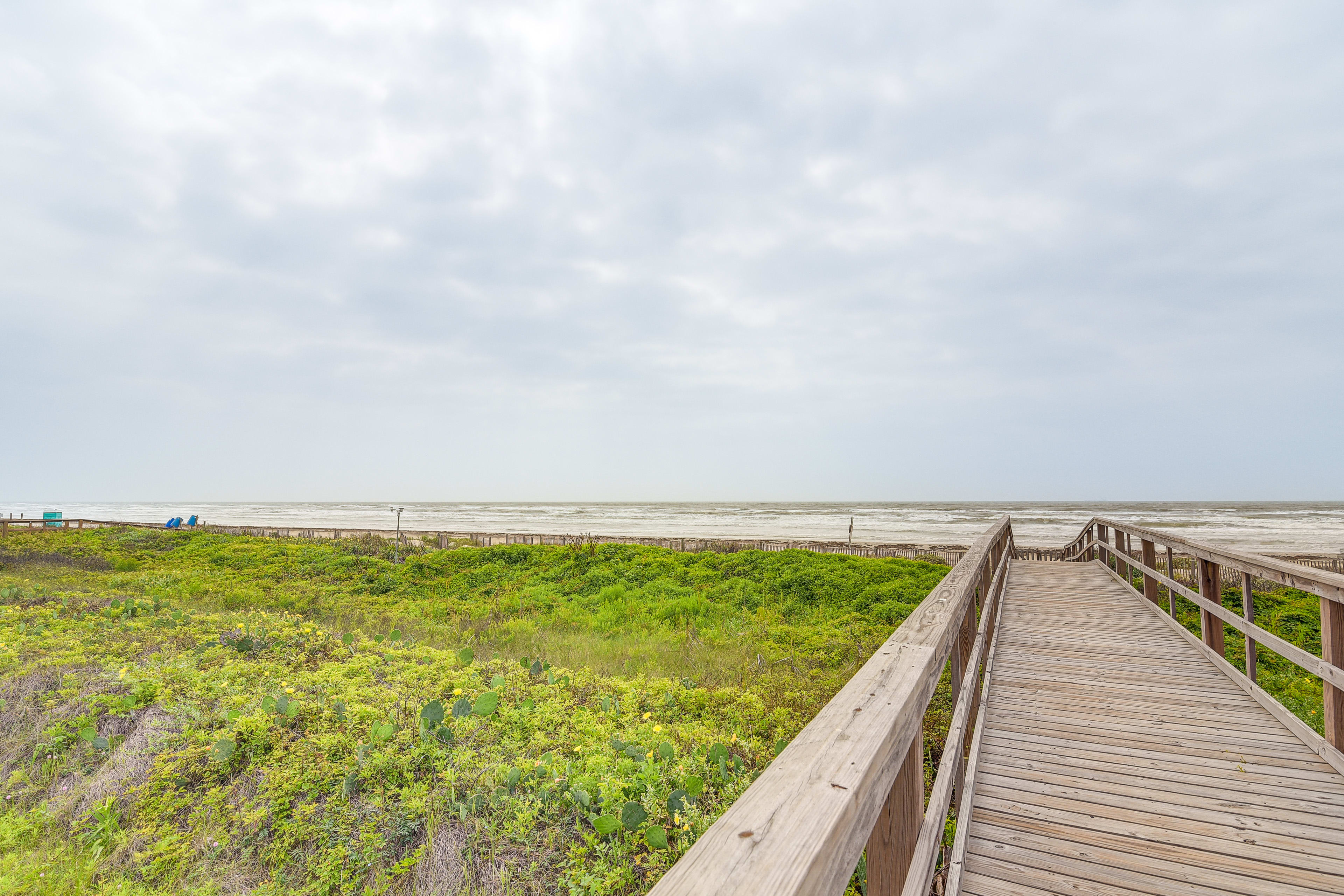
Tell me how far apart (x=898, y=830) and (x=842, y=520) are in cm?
4984

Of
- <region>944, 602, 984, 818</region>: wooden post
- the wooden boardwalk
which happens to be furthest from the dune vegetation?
the wooden boardwalk

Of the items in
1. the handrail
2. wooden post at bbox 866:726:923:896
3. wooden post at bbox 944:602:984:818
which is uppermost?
the handrail

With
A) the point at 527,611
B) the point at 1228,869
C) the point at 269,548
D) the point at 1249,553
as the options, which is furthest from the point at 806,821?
the point at 269,548

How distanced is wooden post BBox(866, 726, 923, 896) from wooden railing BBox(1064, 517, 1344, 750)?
3.09m

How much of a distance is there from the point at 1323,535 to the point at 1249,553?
42.3 metres

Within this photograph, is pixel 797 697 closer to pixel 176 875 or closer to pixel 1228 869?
pixel 1228 869

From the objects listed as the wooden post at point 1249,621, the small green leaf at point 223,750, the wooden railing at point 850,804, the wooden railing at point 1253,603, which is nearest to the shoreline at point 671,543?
the wooden railing at point 1253,603

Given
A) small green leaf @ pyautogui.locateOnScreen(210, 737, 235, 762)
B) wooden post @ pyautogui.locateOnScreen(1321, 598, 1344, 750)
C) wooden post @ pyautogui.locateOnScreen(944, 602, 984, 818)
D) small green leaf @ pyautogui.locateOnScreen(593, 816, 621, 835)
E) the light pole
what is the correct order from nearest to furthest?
1. wooden post @ pyautogui.locateOnScreen(944, 602, 984, 818)
2. small green leaf @ pyautogui.locateOnScreen(593, 816, 621, 835)
3. wooden post @ pyautogui.locateOnScreen(1321, 598, 1344, 750)
4. small green leaf @ pyautogui.locateOnScreen(210, 737, 235, 762)
5. the light pole

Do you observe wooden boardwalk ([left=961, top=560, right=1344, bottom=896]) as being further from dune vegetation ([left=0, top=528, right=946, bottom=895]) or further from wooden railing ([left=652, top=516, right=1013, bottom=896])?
dune vegetation ([left=0, top=528, right=946, bottom=895])

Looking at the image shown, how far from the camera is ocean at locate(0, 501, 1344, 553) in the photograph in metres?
33.0

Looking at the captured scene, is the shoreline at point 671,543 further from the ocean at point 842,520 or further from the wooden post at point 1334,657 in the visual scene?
the wooden post at point 1334,657

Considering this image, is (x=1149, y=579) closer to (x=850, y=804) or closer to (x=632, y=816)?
(x=632, y=816)

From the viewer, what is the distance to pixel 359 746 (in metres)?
3.94

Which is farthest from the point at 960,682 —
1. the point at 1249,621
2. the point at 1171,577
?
the point at 1171,577
